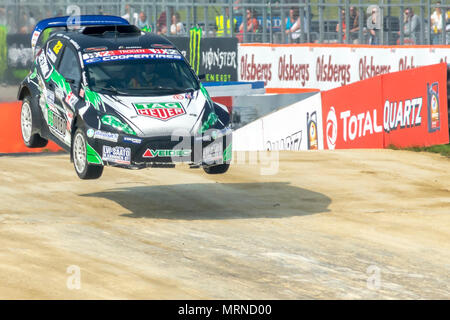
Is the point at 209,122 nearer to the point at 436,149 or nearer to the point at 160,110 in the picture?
the point at 160,110

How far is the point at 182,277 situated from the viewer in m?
10.0

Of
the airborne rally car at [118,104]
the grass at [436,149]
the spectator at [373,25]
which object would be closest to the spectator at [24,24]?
the spectator at [373,25]

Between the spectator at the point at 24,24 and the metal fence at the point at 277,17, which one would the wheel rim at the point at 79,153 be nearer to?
the metal fence at the point at 277,17

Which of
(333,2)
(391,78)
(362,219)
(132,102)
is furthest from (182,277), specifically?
(333,2)

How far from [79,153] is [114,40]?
1.62 m

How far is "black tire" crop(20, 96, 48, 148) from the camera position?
1245 cm

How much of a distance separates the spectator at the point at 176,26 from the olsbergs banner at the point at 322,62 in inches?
79.2

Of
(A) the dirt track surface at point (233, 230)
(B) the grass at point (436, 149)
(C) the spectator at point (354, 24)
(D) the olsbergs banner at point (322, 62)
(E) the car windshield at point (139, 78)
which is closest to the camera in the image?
(A) the dirt track surface at point (233, 230)

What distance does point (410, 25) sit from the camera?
92.1ft

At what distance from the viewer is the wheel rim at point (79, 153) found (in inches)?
448

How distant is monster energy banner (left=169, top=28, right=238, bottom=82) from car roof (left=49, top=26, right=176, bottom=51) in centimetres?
1759

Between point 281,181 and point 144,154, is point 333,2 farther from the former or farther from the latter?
point 144,154

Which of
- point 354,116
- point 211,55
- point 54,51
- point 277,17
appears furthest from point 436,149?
point 211,55
